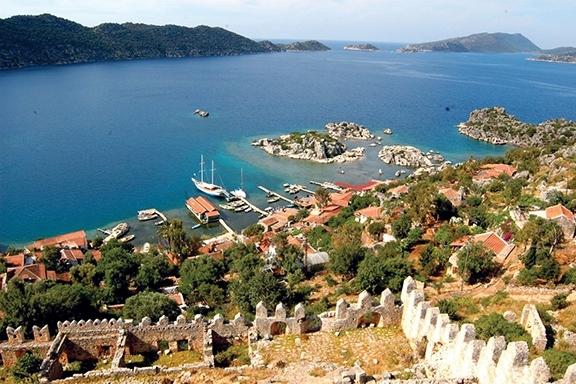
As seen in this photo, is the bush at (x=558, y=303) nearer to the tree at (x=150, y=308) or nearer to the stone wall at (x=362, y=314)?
the stone wall at (x=362, y=314)

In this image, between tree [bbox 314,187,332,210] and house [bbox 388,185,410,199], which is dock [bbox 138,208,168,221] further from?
house [bbox 388,185,410,199]

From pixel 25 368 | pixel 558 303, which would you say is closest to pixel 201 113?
pixel 25 368

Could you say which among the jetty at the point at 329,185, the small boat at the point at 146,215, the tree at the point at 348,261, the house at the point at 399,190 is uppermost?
the tree at the point at 348,261

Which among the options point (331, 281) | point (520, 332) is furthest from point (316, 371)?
point (331, 281)

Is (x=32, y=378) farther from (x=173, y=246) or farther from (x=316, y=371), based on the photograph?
(x=173, y=246)

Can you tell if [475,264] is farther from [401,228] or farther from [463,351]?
[463,351]

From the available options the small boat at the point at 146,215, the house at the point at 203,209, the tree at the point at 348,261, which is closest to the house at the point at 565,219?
the tree at the point at 348,261

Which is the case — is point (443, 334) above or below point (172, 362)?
above
